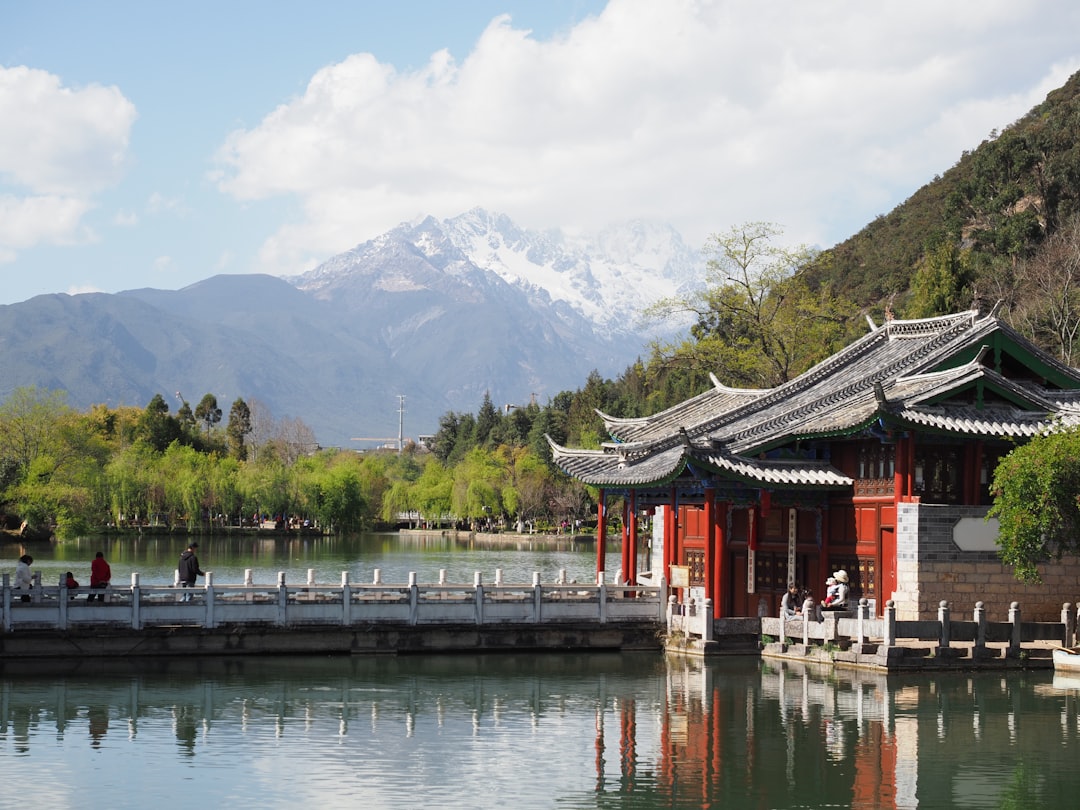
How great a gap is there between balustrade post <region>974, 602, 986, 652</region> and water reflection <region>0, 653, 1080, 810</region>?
608 millimetres

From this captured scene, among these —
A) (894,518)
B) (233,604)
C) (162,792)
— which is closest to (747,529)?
(894,518)

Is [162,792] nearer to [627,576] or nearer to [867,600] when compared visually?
[867,600]

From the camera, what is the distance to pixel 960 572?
31.0 meters

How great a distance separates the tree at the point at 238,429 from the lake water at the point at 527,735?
105m

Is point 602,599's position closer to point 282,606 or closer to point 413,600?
point 413,600

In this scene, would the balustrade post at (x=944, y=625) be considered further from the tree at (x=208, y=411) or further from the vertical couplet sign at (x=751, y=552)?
the tree at (x=208, y=411)

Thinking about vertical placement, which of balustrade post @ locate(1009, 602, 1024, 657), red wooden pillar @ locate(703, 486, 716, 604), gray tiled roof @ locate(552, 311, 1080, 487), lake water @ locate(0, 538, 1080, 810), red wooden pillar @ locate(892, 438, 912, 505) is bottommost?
lake water @ locate(0, 538, 1080, 810)

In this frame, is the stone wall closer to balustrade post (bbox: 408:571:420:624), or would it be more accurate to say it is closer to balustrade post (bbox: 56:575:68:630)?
balustrade post (bbox: 408:571:420:624)

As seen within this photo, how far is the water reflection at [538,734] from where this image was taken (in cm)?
1941

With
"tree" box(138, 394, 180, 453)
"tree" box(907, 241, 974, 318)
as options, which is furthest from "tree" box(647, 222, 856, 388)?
"tree" box(138, 394, 180, 453)

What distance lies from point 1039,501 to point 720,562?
7.67 meters

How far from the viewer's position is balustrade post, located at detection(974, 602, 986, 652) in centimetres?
2917

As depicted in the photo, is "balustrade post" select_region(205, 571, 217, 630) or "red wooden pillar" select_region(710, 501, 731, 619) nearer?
"balustrade post" select_region(205, 571, 217, 630)

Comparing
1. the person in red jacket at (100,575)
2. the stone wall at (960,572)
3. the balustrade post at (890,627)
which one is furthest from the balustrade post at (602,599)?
the person in red jacket at (100,575)
